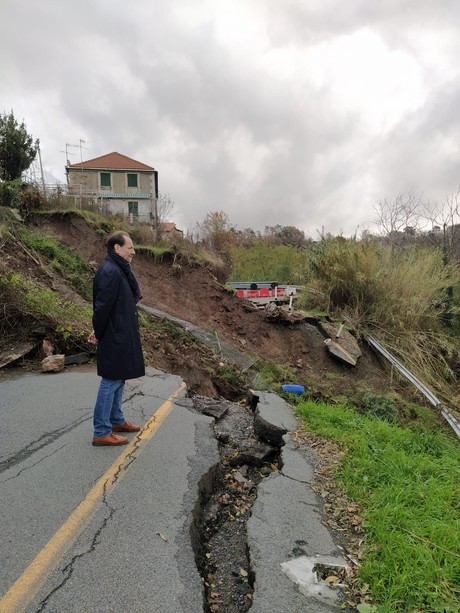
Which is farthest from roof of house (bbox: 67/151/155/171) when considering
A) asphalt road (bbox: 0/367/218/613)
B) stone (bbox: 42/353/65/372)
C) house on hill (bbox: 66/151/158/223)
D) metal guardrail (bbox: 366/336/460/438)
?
asphalt road (bbox: 0/367/218/613)

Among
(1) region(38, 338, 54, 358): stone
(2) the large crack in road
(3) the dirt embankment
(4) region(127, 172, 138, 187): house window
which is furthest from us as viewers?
(4) region(127, 172, 138, 187): house window

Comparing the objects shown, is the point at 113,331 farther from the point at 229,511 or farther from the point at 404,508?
the point at 404,508

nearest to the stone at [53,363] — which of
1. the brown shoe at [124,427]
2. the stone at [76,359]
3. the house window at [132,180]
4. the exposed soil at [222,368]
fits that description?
the stone at [76,359]

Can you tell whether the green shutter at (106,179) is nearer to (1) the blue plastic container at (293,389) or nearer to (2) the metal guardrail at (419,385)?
(2) the metal guardrail at (419,385)

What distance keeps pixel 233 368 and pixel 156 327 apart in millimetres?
2431

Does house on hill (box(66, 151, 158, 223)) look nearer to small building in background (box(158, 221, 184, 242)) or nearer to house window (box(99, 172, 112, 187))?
house window (box(99, 172, 112, 187))

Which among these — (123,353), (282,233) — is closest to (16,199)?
(123,353)

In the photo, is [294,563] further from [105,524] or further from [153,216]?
[153,216]

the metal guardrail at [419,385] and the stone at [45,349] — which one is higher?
the stone at [45,349]

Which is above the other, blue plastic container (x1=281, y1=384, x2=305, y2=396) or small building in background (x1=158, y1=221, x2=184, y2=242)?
small building in background (x1=158, y1=221, x2=184, y2=242)

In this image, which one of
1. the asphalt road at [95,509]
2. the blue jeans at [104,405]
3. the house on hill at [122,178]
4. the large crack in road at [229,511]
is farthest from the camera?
the house on hill at [122,178]

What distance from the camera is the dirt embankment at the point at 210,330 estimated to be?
8748 mm

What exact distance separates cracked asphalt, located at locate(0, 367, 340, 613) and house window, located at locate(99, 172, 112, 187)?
4084cm

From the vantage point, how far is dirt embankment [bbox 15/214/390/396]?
344 inches
